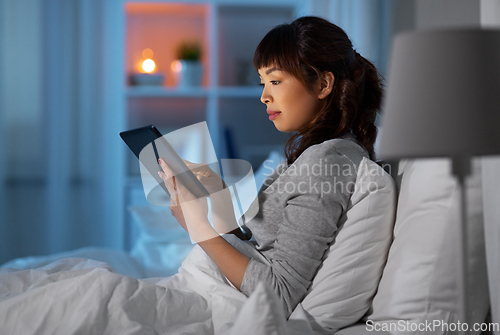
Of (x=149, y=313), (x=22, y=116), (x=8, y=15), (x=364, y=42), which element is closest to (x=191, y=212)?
(x=149, y=313)

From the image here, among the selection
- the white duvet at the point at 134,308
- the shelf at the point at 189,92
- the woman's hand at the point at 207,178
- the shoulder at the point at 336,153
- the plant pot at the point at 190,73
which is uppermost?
the plant pot at the point at 190,73

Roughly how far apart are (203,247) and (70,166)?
7.08 feet

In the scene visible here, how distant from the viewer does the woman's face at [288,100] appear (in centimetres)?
103

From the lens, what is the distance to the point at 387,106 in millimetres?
539

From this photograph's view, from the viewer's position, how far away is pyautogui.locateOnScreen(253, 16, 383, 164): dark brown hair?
39.2 inches

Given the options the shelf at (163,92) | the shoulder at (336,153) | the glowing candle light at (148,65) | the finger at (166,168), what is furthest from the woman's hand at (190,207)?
the glowing candle light at (148,65)

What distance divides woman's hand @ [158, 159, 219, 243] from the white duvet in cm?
9

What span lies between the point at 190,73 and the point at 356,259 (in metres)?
2.24

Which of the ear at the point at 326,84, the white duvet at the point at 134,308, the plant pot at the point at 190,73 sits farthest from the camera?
the plant pot at the point at 190,73

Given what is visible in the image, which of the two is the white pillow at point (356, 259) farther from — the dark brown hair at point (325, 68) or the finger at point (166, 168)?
the finger at point (166, 168)

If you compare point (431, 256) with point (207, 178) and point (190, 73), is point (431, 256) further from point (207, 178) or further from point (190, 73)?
point (190, 73)

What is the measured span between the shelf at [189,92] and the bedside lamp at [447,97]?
2.33 metres

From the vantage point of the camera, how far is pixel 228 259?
0.87 m

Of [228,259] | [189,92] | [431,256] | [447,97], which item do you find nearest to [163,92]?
[189,92]
